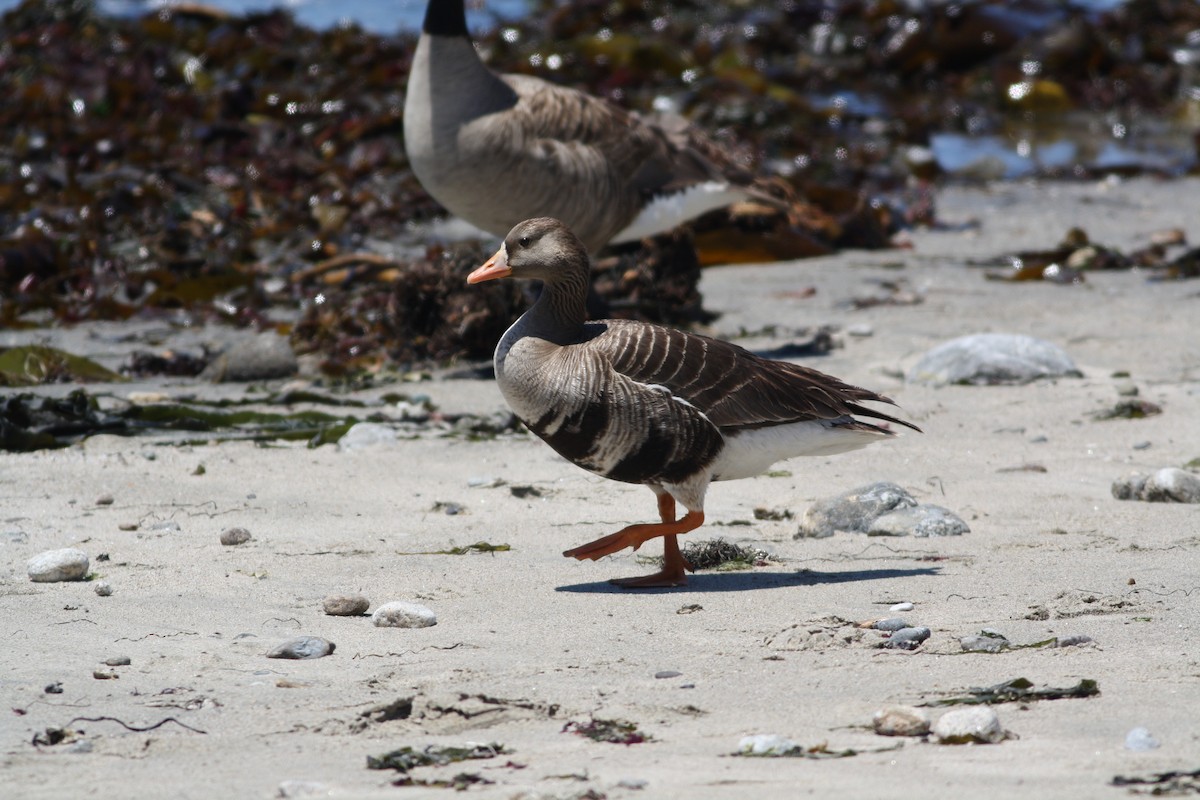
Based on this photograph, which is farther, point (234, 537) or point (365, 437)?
point (365, 437)

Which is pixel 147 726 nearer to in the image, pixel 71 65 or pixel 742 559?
pixel 742 559

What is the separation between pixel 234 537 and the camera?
5.73 meters

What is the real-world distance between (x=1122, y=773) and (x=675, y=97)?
1317cm

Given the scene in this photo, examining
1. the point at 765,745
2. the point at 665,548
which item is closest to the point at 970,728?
the point at 765,745

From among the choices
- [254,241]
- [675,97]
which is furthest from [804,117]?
[254,241]

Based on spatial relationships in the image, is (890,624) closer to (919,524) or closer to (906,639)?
(906,639)

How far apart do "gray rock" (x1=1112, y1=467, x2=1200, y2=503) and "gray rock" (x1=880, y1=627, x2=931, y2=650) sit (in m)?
2.16

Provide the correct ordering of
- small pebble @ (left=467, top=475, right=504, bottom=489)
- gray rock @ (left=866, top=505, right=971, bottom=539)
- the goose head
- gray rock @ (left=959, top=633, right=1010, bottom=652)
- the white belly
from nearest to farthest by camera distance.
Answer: gray rock @ (left=959, top=633, right=1010, bottom=652)
the white belly
the goose head
gray rock @ (left=866, top=505, right=971, bottom=539)
small pebble @ (left=467, top=475, right=504, bottom=489)

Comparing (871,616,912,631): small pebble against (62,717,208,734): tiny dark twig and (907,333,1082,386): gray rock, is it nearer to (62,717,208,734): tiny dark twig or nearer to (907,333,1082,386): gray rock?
(62,717,208,734): tiny dark twig

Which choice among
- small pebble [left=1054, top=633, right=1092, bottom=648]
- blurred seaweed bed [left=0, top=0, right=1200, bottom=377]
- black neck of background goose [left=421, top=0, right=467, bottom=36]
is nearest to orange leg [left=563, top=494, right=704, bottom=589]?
small pebble [left=1054, top=633, right=1092, bottom=648]

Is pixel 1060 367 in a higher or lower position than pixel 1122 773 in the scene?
higher

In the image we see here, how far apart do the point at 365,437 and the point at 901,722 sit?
14.3ft

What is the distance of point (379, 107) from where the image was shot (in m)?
14.7

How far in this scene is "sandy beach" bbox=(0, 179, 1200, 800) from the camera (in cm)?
341
